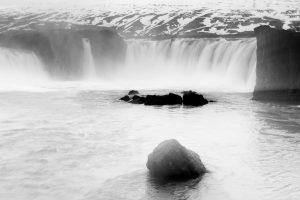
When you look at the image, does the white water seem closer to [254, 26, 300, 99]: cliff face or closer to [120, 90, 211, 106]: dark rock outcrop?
[254, 26, 300, 99]: cliff face

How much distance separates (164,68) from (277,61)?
25.5 metres

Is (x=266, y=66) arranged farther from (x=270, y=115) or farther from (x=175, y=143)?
(x=175, y=143)

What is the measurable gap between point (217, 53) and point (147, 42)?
487 inches

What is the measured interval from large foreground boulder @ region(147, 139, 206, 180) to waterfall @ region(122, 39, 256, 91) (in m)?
27.3

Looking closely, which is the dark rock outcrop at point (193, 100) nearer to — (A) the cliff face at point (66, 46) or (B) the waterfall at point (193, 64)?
(B) the waterfall at point (193, 64)

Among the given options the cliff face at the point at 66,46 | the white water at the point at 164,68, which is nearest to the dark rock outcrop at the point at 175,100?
the white water at the point at 164,68

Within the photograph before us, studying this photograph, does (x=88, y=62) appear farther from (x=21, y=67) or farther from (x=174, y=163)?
(x=174, y=163)

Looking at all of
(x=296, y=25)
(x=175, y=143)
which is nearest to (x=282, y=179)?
(x=175, y=143)

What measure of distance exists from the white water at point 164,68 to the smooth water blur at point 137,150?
17152 millimetres

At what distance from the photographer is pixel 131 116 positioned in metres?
20.0

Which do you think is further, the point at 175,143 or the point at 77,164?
the point at 77,164

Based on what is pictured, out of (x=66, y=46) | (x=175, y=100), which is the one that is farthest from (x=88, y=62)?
(x=175, y=100)

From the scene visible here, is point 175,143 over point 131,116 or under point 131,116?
over

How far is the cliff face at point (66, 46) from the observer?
49.1 m
